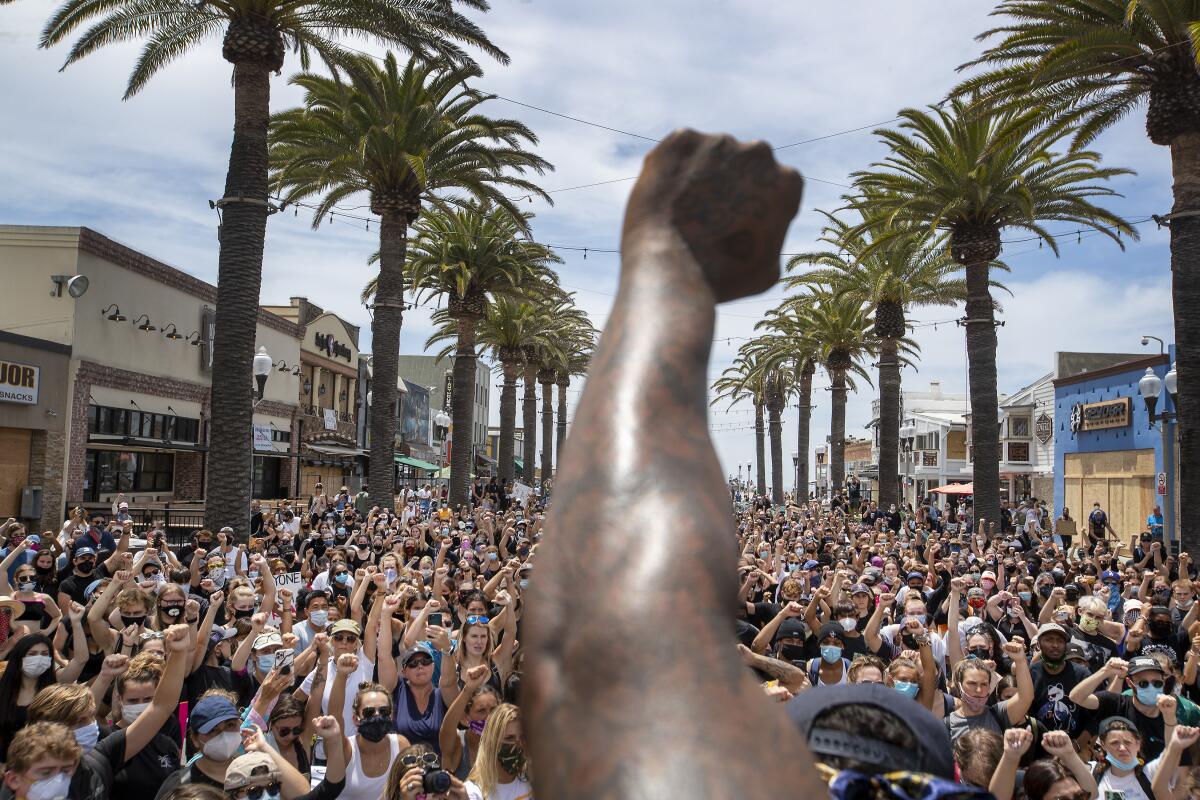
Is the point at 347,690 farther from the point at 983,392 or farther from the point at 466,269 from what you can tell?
the point at 466,269

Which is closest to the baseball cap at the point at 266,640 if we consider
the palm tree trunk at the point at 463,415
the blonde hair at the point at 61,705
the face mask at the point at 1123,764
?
the blonde hair at the point at 61,705

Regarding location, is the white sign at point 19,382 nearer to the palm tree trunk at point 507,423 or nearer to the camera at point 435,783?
the palm tree trunk at point 507,423

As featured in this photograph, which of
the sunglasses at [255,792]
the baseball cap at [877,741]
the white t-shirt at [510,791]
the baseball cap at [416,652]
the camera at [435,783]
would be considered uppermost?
the baseball cap at [877,741]

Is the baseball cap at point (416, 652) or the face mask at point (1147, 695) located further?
the baseball cap at point (416, 652)

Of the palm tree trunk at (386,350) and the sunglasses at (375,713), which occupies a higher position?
the palm tree trunk at (386,350)

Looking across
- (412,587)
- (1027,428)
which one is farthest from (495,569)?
(1027,428)

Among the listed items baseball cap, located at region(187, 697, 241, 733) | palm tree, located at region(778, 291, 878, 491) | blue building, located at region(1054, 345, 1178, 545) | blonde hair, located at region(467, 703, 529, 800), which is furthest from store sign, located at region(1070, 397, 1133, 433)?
baseball cap, located at region(187, 697, 241, 733)

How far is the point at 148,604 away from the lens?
281 inches

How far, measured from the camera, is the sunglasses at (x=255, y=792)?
4293 millimetres

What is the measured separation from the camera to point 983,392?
21.2 m

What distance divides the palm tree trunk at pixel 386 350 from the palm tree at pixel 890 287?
37.3ft

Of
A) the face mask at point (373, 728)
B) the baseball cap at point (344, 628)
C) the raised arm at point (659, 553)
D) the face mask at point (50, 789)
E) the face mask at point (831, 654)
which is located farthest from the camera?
the face mask at point (831, 654)

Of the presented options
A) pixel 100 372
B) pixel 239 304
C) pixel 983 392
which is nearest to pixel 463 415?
pixel 100 372

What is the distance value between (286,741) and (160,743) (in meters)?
0.63
